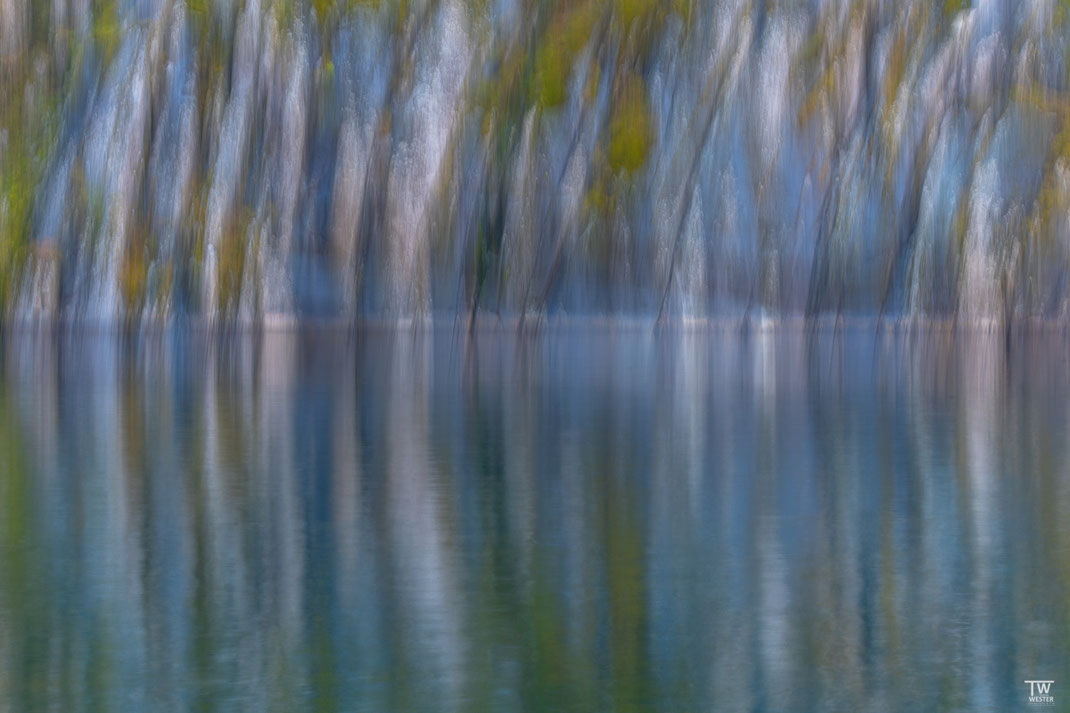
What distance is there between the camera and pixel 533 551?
1527cm

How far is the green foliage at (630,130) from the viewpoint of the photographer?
177 feet

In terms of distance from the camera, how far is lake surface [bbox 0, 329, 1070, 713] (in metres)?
11.2

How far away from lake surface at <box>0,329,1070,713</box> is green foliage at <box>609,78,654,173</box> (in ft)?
77.6

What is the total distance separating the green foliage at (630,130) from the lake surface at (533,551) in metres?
23.7

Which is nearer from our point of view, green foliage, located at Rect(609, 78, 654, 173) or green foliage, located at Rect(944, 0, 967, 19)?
green foliage, located at Rect(944, 0, 967, 19)

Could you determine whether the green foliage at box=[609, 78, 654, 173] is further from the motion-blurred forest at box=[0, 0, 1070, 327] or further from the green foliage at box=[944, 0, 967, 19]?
the green foliage at box=[944, 0, 967, 19]

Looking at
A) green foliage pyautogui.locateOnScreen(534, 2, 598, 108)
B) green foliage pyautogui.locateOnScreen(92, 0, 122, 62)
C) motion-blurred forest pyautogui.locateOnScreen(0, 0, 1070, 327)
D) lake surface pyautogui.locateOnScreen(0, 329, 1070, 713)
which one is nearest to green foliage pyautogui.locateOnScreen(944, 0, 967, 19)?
motion-blurred forest pyautogui.locateOnScreen(0, 0, 1070, 327)

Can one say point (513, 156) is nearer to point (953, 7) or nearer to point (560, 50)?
point (560, 50)

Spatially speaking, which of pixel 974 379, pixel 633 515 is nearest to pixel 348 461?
pixel 633 515

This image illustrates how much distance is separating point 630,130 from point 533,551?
131 ft

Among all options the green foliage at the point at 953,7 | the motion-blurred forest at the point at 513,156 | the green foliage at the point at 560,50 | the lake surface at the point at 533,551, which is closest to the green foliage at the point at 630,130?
the motion-blurred forest at the point at 513,156

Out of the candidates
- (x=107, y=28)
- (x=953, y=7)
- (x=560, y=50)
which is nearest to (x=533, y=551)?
(x=560, y=50)

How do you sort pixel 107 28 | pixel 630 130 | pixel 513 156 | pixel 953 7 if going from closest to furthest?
pixel 953 7 < pixel 513 156 < pixel 630 130 < pixel 107 28

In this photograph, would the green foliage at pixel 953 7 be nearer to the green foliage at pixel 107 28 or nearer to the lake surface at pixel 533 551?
the green foliage at pixel 107 28
